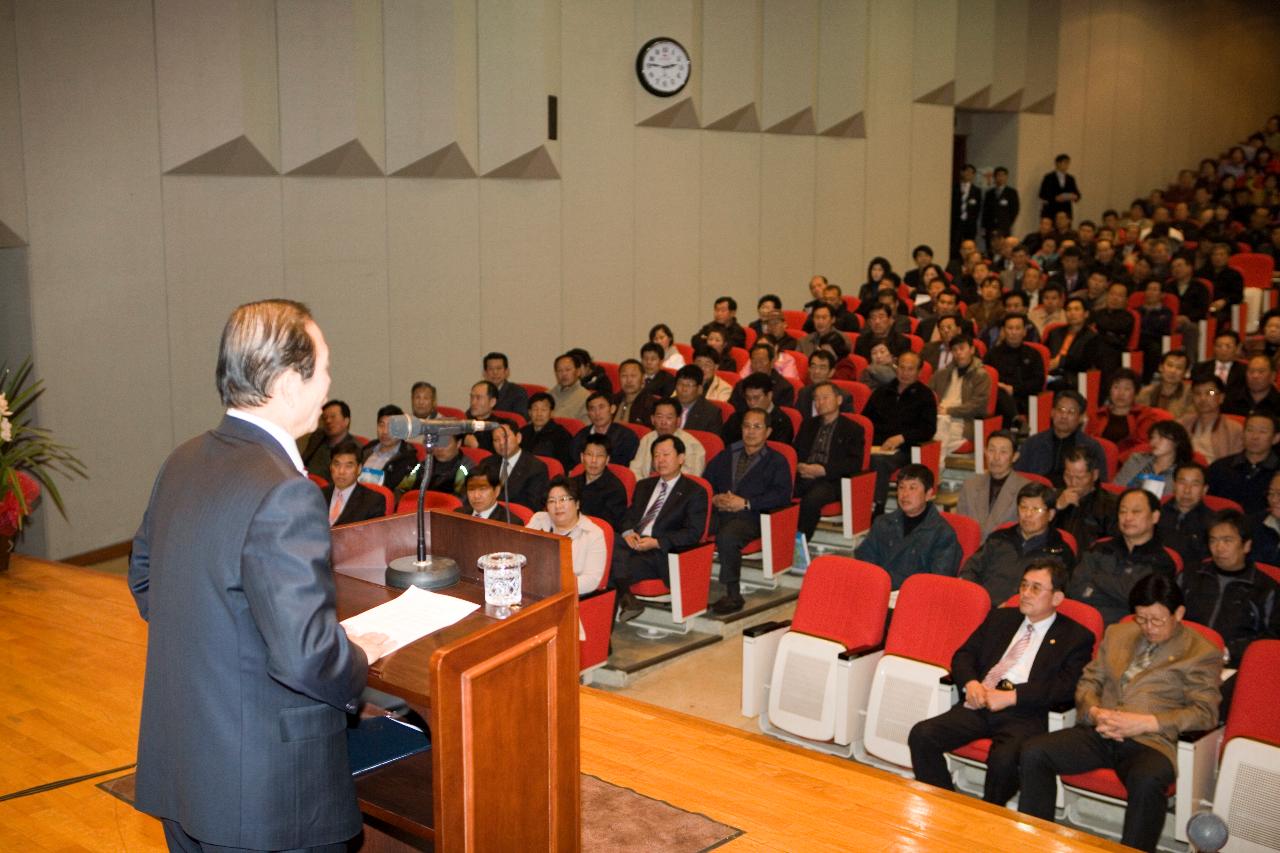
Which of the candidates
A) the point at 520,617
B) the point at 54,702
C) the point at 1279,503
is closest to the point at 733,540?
the point at 1279,503

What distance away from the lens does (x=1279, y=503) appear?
15.7 feet

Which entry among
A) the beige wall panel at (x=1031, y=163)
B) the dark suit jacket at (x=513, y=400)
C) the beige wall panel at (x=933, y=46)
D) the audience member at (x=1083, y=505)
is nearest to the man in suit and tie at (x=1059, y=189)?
the beige wall panel at (x=1031, y=163)

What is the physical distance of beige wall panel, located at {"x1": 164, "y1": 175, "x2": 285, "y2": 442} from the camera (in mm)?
6973

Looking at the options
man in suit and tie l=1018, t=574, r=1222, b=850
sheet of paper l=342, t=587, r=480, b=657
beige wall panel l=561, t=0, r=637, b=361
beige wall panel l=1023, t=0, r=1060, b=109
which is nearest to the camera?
sheet of paper l=342, t=587, r=480, b=657

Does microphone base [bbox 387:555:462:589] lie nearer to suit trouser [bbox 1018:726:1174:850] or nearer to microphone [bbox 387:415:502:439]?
microphone [bbox 387:415:502:439]

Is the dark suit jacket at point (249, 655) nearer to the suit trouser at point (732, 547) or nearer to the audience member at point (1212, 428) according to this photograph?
the suit trouser at point (732, 547)

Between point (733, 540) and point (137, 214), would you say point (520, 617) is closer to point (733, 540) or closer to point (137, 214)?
point (733, 540)

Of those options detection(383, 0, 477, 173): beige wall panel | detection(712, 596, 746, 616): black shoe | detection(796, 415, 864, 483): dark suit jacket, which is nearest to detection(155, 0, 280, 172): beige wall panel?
detection(383, 0, 477, 173): beige wall panel

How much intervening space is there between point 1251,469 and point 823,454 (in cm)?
203

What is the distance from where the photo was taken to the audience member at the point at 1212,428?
20.3 feet

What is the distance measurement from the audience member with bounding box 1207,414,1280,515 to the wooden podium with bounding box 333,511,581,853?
14.8 feet

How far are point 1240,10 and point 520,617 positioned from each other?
58.4ft

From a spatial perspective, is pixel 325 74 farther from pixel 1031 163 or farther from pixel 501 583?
pixel 1031 163

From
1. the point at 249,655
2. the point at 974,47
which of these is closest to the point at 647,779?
the point at 249,655
